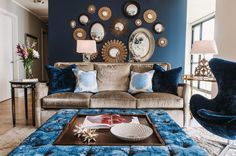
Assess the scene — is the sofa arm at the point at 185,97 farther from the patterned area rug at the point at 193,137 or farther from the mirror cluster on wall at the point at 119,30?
the mirror cluster on wall at the point at 119,30

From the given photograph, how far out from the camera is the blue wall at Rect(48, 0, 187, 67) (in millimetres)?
5152

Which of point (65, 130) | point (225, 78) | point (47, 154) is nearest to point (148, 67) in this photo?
point (225, 78)

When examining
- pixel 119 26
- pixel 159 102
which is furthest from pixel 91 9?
pixel 159 102

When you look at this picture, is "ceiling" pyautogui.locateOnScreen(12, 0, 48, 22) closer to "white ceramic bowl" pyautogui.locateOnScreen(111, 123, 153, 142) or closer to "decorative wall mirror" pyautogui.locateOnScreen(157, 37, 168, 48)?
"decorative wall mirror" pyautogui.locateOnScreen(157, 37, 168, 48)

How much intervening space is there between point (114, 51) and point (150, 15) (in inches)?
47.3

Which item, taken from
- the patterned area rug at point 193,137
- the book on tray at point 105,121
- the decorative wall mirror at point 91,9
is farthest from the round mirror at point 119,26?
the book on tray at point 105,121

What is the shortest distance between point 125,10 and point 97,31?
0.83 metres

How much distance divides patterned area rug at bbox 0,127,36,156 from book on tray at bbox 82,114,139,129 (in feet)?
Answer: 3.48

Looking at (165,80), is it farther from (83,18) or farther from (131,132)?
(83,18)

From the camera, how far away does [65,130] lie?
5.47 ft

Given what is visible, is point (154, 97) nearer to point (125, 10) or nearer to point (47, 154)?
point (47, 154)

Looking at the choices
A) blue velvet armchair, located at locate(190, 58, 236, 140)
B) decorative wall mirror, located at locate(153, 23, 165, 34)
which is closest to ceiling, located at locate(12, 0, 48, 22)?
decorative wall mirror, located at locate(153, 23, 165, 34)

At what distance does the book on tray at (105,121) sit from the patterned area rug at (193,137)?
3.32 ft

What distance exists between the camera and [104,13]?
5176 mm
